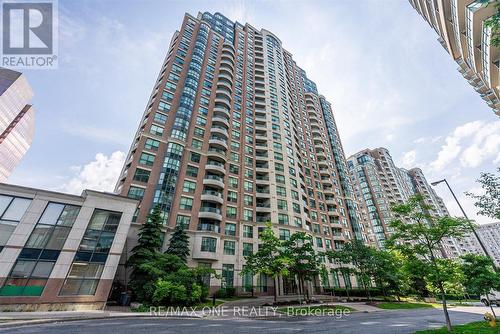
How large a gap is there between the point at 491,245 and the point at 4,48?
874ft

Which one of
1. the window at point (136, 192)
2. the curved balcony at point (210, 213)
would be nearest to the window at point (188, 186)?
the curved balcony at point (210, 213)

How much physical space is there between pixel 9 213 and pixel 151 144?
21213 mm

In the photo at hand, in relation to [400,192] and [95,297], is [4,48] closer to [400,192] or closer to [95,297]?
[95,297]

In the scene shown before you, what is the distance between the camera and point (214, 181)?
40.4 meters

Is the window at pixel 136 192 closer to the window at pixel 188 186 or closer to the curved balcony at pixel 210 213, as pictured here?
the window at pixel 188 186

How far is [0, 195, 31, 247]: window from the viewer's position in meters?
19.0

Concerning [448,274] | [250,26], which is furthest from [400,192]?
[448,274]

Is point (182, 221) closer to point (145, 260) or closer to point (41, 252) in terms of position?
point (145, 260)

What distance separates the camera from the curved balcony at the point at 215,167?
41678 mm

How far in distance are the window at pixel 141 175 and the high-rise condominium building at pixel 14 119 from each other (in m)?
107

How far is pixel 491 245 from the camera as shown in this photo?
560ft

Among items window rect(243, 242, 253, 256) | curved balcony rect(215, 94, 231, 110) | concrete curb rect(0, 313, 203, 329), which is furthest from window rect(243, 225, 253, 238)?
curved balcony rect(215, 94, 231, 110)

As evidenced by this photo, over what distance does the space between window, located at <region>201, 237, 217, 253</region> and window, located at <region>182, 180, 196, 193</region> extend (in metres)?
8.71

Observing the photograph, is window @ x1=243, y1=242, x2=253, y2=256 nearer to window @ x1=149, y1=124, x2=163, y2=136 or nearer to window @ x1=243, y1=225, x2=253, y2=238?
window @ x1=243, y1=225, x2=253, y2=238
